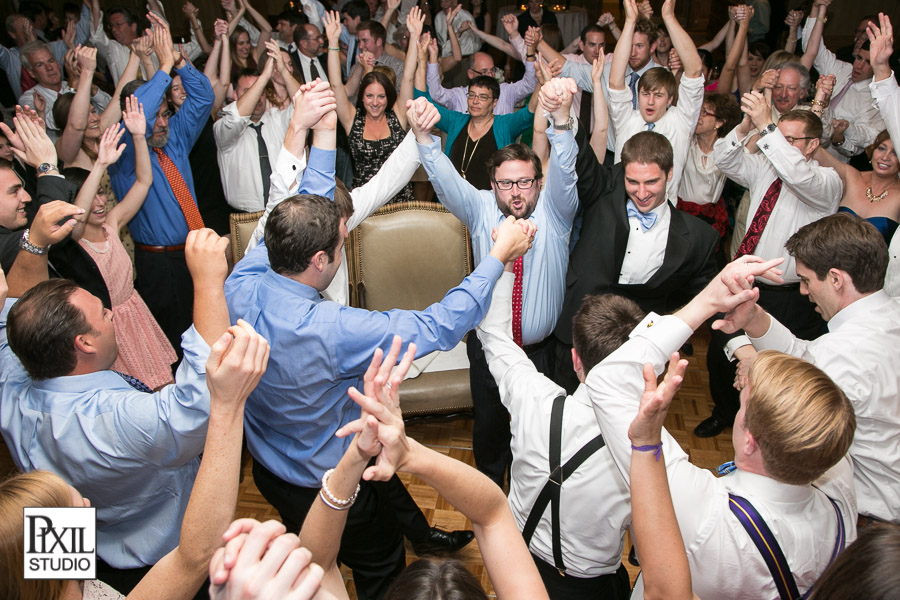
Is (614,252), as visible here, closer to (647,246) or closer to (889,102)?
(647,246)

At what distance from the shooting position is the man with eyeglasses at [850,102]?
4.16 metres

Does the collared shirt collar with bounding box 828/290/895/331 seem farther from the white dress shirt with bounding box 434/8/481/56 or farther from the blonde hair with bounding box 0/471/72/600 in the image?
the white dress shirt with bounding box 434/8/481/56

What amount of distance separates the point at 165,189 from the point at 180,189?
7cm

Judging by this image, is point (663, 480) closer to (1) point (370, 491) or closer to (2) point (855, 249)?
(1) point (370, 491)

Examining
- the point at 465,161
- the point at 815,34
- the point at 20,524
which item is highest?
the point at 815,34

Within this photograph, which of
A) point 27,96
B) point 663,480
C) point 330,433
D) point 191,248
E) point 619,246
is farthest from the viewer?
point 27,96

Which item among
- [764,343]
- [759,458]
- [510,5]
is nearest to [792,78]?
[764,343]

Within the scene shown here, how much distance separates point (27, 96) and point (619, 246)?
4.09 meters

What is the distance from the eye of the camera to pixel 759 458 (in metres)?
1.28

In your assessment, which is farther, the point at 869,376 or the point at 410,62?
the point at 410,62

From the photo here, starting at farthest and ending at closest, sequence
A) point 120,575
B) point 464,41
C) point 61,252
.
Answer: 1. point 464,41
2. point 61,252
3. point 120,575

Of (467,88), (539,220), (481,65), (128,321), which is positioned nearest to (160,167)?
(128,321)

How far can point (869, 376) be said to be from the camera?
1824mm
